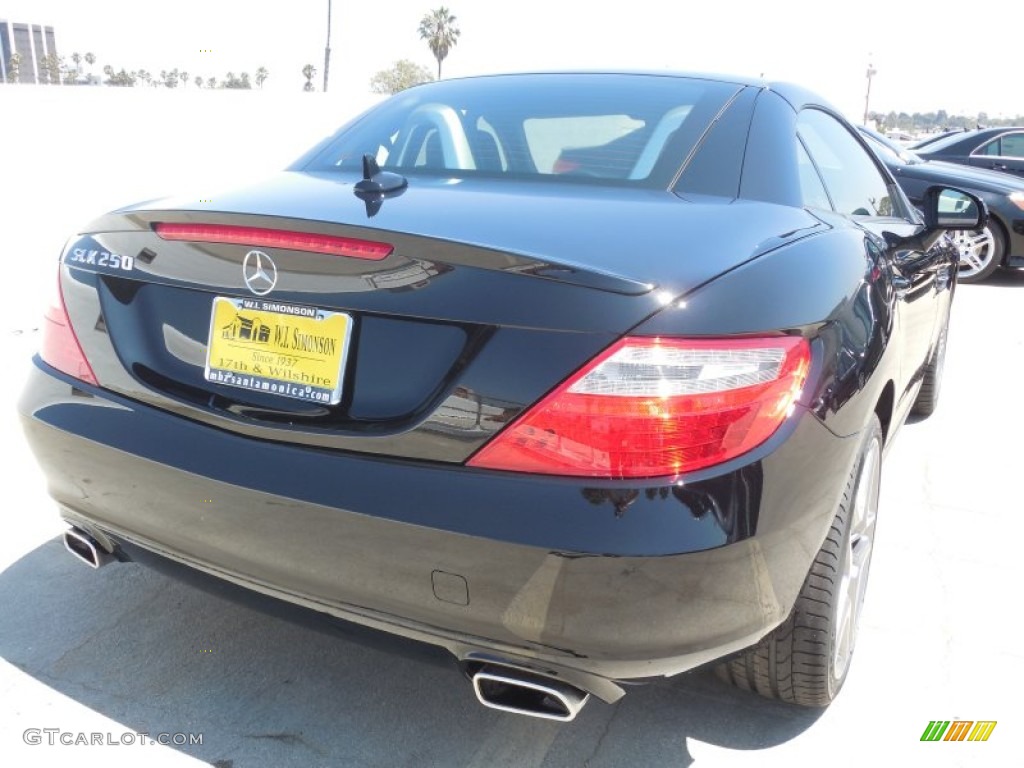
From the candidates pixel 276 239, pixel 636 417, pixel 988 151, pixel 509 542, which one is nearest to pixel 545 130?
pixel 276 239

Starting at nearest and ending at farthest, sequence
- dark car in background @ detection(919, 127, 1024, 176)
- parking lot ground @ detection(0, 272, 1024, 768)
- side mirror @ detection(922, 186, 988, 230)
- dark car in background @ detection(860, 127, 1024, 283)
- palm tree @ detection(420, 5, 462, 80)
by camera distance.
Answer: parking lot ground @ detection(0, 272, 1024, 768)
side mirror @ detection(922, 186, 988, 230)
dark car in background @ detection(860, 127, 1024, 283)
dark car in background @ detection(919, 127, 1024, 176)
palm tree @ detection(420, 5, 462, 80)

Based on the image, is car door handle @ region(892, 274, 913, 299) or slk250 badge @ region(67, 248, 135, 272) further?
car door handle @ region(892, 274, 913, 299)

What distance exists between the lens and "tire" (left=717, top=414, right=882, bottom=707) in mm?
2047

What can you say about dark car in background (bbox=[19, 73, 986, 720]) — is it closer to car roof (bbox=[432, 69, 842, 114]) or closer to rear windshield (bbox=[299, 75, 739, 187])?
rear windshield (bbox=[299, 75, 739, 187])

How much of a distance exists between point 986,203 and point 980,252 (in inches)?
19.0

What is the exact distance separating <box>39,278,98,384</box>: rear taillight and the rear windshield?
2.88ft

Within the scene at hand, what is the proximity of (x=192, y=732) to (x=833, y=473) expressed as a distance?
5.08 feet

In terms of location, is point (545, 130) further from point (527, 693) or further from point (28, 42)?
point (28, 42)

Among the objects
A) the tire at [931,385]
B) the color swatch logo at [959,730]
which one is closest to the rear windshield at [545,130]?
the color swatch logo at [959,730]

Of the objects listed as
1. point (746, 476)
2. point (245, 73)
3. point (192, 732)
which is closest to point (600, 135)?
point (746, 476)

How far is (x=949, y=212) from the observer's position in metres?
3.48

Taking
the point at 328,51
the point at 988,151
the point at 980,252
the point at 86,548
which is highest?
the point at 86,548

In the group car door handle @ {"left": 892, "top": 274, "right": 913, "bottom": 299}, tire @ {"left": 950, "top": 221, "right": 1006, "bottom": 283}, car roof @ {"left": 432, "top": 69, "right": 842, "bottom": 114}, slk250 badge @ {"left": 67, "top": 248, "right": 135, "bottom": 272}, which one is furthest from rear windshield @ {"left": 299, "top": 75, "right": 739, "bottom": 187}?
tire @ {"left": 950, "top": 221, "right": 1006, "bottom": 283}

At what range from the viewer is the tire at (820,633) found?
2047 mm
